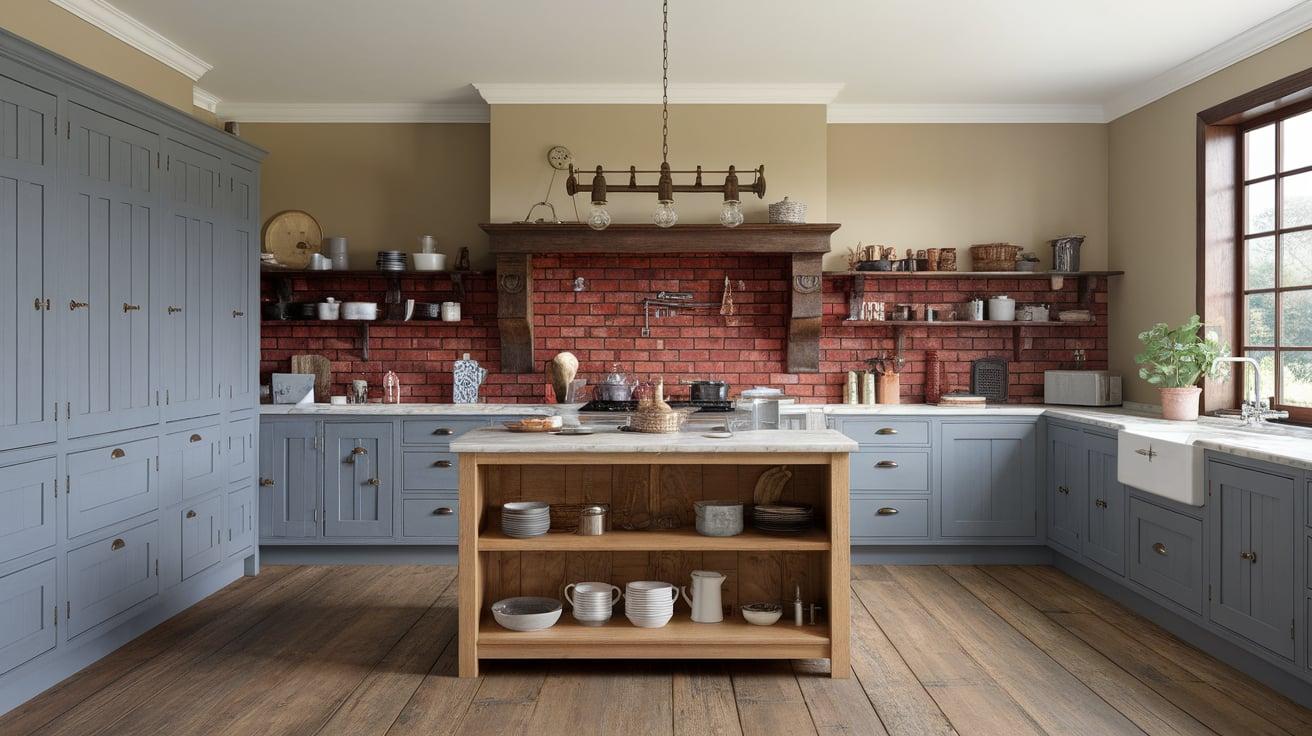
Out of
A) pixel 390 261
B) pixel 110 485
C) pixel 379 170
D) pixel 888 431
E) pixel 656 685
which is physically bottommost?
pixel 656 685

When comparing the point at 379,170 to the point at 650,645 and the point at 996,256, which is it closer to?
the point at 650,645

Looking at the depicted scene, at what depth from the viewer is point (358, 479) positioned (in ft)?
16.7

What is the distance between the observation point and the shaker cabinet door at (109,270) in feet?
11.1

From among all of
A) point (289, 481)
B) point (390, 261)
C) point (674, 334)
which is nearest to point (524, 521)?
point (289, 481)

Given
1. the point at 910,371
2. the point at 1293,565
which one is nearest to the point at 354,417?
the point at 910,371

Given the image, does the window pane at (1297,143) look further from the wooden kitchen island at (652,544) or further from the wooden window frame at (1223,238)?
the wooden kitchen island at (652,544)

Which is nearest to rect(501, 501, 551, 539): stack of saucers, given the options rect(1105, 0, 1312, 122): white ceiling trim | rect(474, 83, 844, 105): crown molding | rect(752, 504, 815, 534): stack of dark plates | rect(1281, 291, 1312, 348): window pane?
rect(752, 504, 815, 534): stack of dark plates

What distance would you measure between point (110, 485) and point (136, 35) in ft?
7.80

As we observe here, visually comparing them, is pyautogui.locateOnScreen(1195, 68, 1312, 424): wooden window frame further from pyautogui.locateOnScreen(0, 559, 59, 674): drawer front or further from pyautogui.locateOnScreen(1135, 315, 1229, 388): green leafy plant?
pyautogui.locateOnScreen(0, 559, 59, 674): drawer front

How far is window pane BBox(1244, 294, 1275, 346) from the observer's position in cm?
446

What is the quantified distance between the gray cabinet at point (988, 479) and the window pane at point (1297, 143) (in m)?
1.85

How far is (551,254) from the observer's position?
219 inches

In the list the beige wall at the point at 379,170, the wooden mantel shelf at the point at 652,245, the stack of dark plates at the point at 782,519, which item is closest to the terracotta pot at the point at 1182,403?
the wooden mantel shelf at the point at 652,245

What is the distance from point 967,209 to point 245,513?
4.81 m
